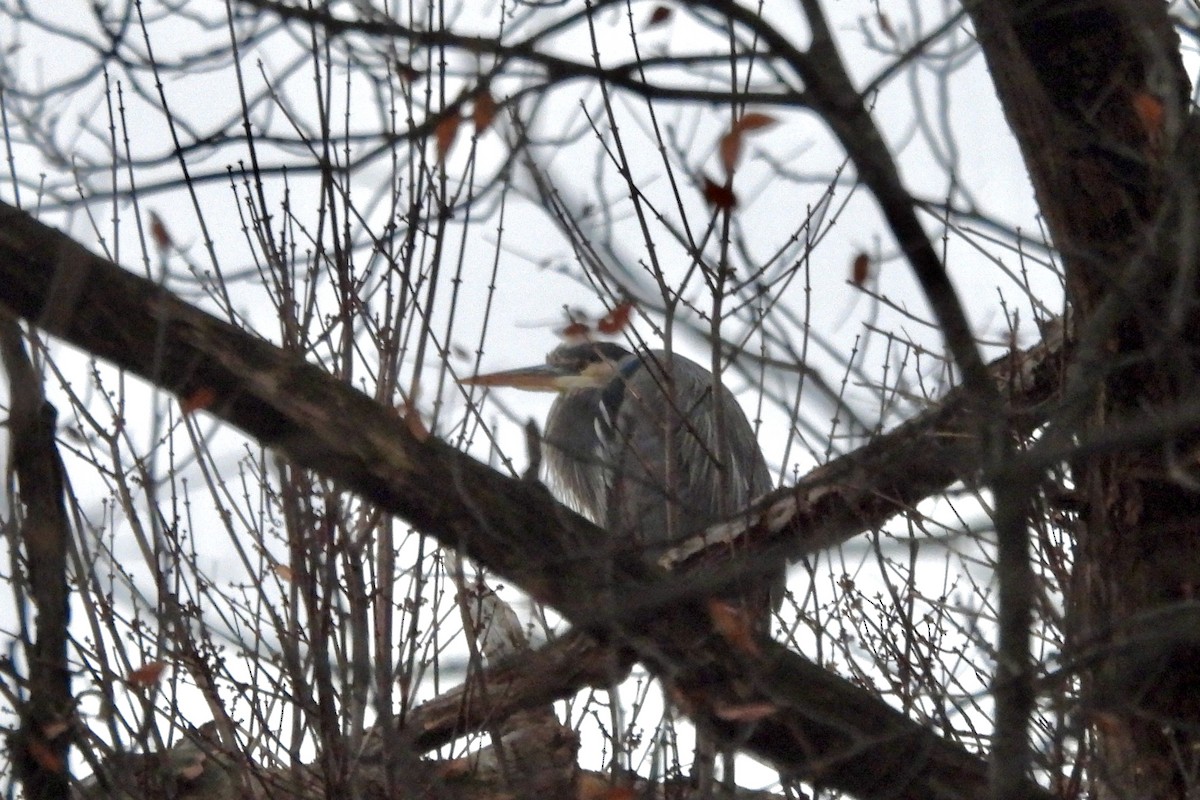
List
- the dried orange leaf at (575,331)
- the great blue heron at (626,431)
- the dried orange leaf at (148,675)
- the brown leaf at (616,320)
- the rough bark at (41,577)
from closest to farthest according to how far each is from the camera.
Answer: the rough bark at (41,577) < the dried orange leaf at (148,675) < the brown leaf at (616,320) < the dried orange leaf at (575,331) < the great blue heron at (626,431)

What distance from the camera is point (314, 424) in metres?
2.71

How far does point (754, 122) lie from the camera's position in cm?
261

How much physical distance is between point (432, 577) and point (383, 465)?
124 centimetres

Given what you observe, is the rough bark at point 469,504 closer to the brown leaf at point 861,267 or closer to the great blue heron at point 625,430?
the brown leaf at point 861,267

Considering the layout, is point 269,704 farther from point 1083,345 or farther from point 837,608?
point 1083,345

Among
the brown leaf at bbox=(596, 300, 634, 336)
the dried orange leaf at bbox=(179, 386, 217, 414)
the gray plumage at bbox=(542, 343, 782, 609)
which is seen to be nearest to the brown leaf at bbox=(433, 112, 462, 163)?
the dried orange leaf at bbox=(179, 386, 217, 414)

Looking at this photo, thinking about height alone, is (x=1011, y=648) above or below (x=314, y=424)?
below

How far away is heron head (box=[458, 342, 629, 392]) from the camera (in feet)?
27.0

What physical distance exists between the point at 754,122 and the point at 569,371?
5.93 metres

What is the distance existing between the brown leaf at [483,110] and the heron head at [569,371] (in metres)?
5.45

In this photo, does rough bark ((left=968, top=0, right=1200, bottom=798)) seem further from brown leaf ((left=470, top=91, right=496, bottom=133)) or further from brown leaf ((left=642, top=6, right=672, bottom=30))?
brown leaf ((left=470, top=91, right=496, bottom=133))

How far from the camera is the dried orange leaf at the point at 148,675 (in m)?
3.20

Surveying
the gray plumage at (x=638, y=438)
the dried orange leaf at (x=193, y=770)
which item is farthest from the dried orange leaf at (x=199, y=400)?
the dried orange leaf at (x=193, y=770)

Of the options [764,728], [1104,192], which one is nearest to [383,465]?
[764,728]
